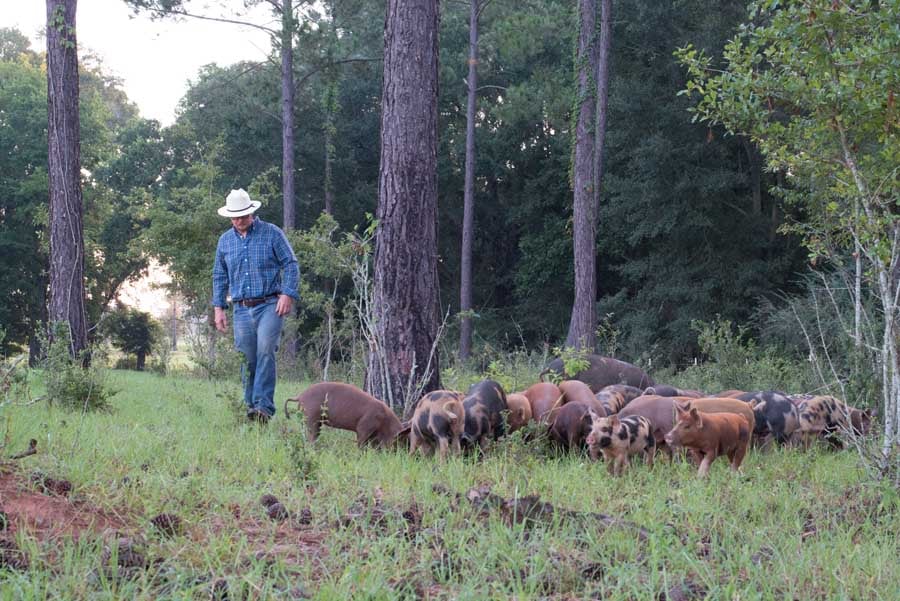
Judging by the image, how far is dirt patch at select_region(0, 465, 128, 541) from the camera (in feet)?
12.3

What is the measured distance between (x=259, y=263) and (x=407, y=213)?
5.03ft

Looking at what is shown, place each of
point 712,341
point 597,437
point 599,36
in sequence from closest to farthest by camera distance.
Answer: point 597,437
point 712,341
point 599,36

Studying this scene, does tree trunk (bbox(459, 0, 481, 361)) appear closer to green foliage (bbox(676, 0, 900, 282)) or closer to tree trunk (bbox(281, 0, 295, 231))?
tree trunk (bbox(281, 0, 295, 231))

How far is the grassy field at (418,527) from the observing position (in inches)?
135

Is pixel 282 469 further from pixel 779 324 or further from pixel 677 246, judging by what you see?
pixel 677 246

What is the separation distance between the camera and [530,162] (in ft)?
119

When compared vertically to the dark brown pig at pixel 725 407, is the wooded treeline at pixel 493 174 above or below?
above

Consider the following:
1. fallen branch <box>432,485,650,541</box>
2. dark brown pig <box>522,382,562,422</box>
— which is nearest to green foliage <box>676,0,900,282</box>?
fallen branch <box>432,485,650,541</box>

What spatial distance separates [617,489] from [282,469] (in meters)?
2.20

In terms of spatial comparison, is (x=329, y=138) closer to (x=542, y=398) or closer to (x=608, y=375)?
(x=608, y=375)

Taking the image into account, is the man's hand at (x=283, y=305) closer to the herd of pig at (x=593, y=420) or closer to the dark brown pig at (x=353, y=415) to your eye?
the herd of pig at (x=593, y=420)

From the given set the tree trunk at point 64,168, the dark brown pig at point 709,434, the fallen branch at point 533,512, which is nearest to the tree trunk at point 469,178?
the tree trunk at point 64,168

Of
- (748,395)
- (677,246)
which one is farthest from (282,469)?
(677,246)

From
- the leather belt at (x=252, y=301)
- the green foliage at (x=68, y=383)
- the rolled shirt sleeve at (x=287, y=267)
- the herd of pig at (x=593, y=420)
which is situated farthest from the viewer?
the green foliage at (x=68, y=383)
